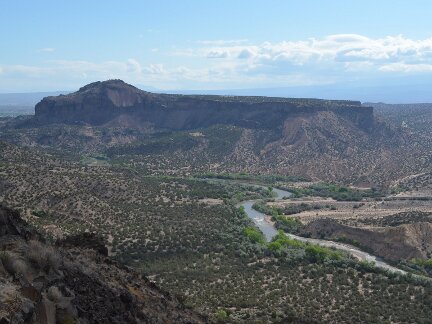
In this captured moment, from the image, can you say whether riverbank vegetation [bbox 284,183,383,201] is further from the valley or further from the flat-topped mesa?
the flat-topped mesa

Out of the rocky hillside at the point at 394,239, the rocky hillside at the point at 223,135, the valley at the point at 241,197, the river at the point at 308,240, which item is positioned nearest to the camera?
the valley at the point at 241,197

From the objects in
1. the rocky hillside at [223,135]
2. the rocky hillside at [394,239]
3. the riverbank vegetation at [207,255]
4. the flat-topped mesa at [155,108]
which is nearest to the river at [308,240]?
the rocky hillside at [394,239]

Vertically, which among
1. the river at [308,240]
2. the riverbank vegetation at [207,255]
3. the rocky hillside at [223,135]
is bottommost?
the river at [308,240]

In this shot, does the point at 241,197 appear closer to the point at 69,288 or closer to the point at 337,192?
the point at 337,192

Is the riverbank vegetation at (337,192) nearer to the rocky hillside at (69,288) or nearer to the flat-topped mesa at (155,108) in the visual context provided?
the flat-topped mesa at (155,108)

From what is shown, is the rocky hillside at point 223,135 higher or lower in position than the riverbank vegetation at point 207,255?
higher

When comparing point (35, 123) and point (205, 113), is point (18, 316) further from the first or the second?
point (35, 123)

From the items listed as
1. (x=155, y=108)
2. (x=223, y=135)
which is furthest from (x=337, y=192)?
(x=155, y=108)
